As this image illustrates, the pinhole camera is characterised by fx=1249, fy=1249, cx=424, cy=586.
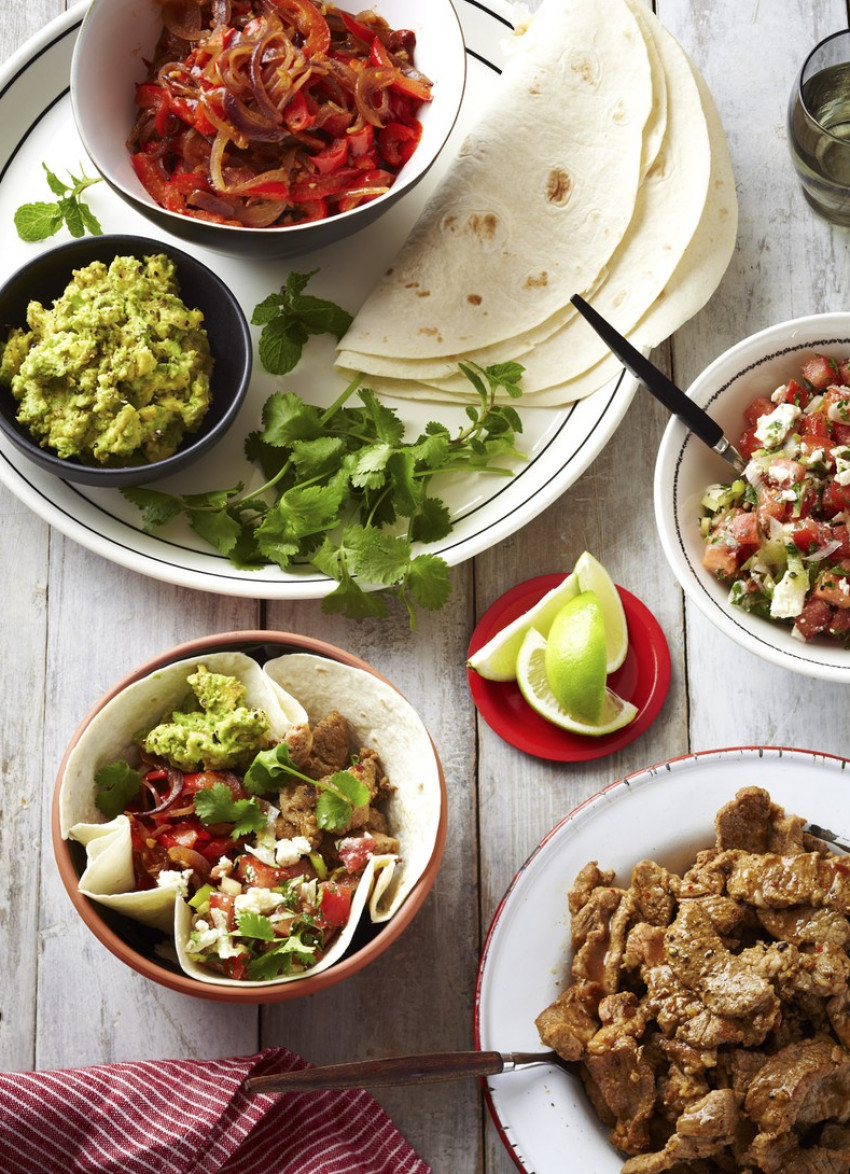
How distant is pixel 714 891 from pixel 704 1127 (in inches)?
19.8

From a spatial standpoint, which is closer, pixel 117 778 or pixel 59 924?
pixel 117 778

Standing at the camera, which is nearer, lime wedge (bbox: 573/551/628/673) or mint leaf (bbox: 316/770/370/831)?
mint leaf (bbox: 316/770/370/831)

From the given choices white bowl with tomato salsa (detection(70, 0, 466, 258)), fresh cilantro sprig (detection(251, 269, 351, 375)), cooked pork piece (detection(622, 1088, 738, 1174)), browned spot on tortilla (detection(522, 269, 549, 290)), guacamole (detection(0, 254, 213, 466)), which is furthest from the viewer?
browned spot on tortilla (detection(522, 269, 549, 290))

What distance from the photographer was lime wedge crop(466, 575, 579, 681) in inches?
124

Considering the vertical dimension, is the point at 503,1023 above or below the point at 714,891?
below

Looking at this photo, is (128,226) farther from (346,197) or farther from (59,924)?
(59,924)

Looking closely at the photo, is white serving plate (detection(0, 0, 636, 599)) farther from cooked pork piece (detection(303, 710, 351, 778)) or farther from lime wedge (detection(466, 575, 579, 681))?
cooked pork piece (detection(303, 710, 351, 778))

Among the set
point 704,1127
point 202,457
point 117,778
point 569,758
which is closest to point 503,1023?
point 704,1127

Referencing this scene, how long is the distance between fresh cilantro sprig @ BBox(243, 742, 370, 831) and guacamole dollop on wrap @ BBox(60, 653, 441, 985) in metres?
0.01

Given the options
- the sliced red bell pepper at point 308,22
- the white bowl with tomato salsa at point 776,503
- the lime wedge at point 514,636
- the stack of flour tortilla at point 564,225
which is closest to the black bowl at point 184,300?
the stack of flour tortilla at point 564,225

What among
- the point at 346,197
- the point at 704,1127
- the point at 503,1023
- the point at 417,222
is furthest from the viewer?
the point at 417,222

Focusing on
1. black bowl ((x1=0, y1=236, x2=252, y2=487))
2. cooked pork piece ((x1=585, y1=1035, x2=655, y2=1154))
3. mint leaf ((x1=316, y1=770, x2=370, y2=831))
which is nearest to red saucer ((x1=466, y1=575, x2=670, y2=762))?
mint leaf ((x1=316, y1=770, x2=370, y2=831))

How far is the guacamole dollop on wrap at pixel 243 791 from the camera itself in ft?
8.96

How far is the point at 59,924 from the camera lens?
10.4 feet
